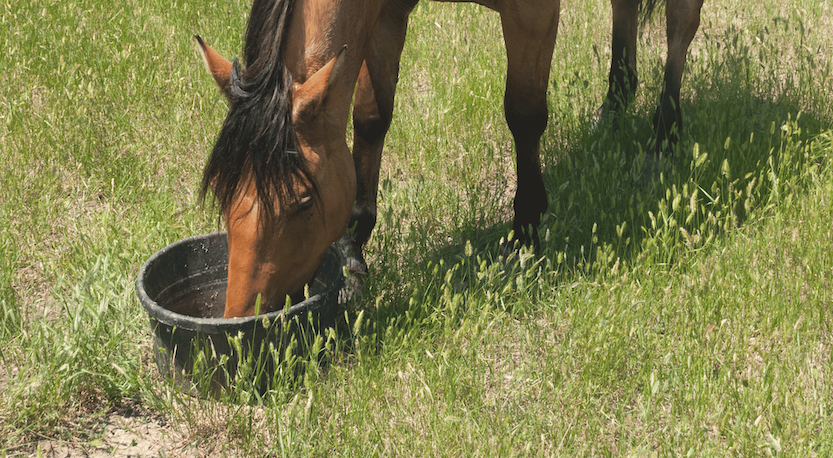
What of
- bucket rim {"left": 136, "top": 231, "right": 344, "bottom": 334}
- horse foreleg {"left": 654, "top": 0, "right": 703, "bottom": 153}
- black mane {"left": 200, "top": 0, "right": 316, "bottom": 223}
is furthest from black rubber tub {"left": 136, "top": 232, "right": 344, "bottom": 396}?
horse foreleg {"left": 654, "top": 0, "right": 703, "bottom": 153}

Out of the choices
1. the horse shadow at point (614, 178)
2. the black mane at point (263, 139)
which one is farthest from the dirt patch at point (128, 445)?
the black mane at point (263, 139)

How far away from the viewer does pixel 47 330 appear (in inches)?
99.0

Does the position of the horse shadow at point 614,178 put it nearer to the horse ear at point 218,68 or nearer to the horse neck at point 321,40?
the horse neck at point 321,40

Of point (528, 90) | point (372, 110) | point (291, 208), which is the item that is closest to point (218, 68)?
point (291, 208)

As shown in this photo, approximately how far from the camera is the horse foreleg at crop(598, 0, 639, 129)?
4426 mm

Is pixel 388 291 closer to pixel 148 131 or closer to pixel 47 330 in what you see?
pixel 47 330

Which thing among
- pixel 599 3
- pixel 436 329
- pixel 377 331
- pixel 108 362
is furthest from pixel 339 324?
pixel 599 3

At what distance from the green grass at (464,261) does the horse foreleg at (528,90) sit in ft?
0.60

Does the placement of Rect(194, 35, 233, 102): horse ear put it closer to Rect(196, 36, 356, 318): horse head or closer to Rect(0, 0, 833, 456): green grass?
Rect(196, 36, 356, 318): horse head

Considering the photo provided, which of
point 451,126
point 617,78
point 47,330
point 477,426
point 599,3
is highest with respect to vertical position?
point 599,3

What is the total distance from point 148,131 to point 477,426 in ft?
9.89

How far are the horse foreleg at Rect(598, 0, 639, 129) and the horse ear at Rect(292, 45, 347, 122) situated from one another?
2742 millimetres

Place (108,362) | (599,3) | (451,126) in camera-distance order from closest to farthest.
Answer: (108,362) < (451,126) < (599,3)

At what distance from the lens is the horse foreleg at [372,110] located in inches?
124
